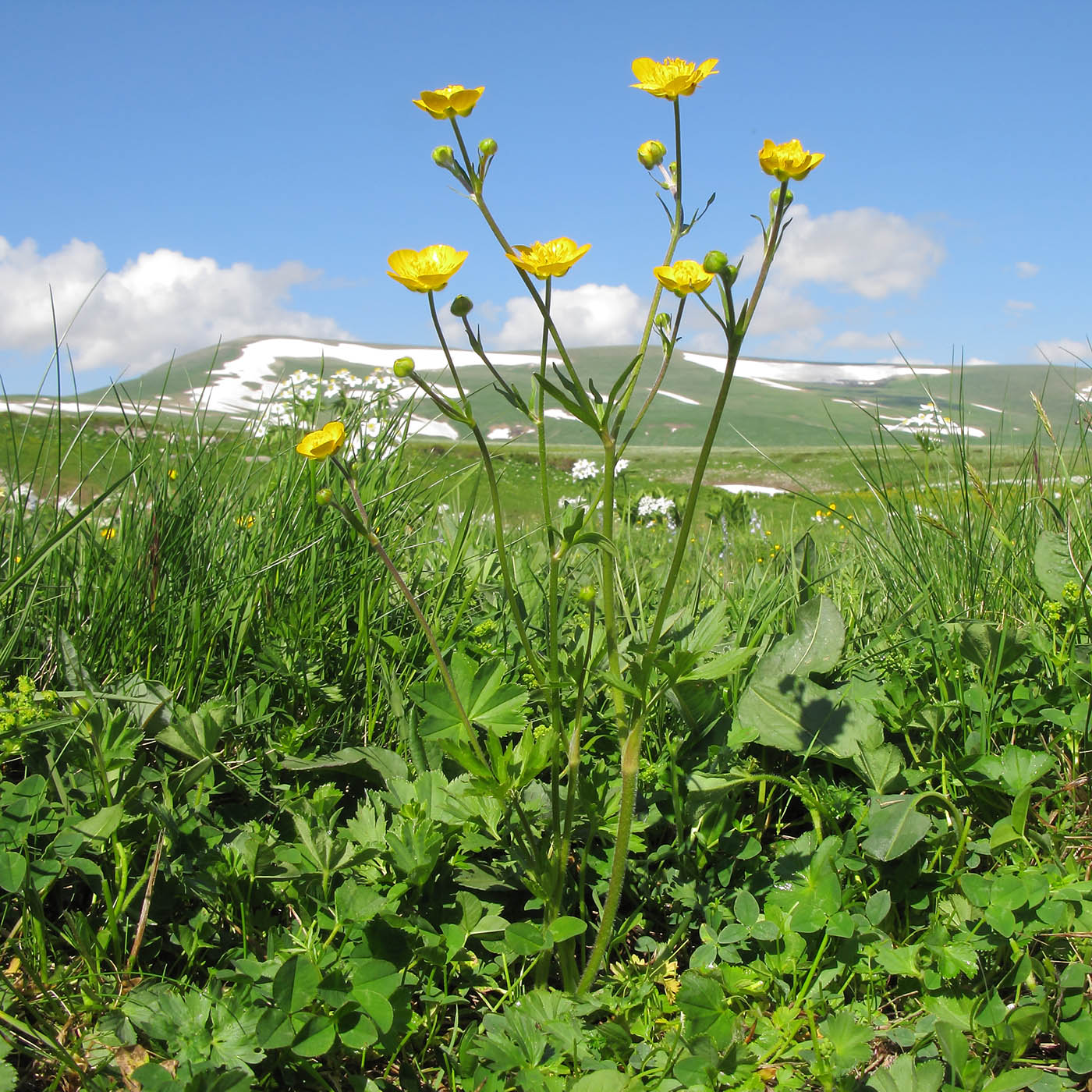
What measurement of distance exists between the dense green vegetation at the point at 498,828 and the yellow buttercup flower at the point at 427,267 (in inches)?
23.0

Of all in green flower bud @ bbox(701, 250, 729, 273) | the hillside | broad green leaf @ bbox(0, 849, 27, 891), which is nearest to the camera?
green flower bud @ bbox(701, 250, 729, 273)

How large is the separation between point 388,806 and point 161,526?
2.99ft

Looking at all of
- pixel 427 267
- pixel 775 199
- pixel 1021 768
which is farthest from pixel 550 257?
pixel 1021 768

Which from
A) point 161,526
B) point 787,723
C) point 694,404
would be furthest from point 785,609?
point 694,404

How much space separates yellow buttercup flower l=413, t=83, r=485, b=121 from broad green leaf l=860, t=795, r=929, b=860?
1.34 meters

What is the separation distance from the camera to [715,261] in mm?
1054

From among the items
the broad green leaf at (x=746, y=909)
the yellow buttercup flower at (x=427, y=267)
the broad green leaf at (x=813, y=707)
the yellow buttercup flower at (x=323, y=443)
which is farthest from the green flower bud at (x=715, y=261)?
the broad green leaf at (x=746, y=909)

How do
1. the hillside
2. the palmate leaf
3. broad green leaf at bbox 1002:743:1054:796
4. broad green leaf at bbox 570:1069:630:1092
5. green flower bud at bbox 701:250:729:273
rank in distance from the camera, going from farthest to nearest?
the hillside < broad green leaf at bbox 1002:743:1054:796 < the palmate leaf < broad green leaf at bbox 570:1069:630:1092 < green flower bud at bbox 701:250:729:273

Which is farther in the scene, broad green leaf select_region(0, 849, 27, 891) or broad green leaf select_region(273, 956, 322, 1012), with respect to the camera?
broad green leaf select_region(0, 849, 27, 891)

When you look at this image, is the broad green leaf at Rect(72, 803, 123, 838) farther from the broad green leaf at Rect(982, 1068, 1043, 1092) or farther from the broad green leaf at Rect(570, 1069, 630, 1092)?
the broad green leaf at Rect(982, 1068, 1043, 1092)

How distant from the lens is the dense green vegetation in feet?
4.14

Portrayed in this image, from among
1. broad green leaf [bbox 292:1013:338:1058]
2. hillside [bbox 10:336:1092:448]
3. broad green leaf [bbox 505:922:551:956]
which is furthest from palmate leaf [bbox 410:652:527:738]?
hillside [bbox 10:336:1092:448]

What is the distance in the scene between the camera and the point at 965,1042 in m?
1.21

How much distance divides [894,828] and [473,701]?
76 cm
